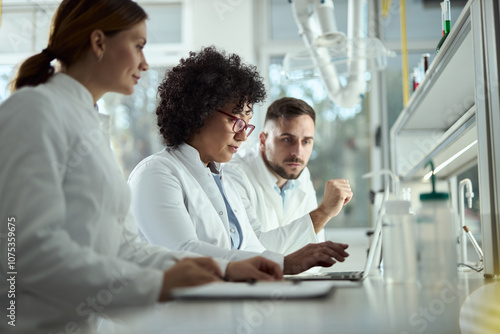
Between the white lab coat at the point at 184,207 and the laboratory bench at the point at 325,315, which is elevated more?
the white lab coat at the point at 184,207

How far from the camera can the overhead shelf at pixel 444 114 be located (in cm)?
158

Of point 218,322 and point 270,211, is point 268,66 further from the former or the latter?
point 218,322

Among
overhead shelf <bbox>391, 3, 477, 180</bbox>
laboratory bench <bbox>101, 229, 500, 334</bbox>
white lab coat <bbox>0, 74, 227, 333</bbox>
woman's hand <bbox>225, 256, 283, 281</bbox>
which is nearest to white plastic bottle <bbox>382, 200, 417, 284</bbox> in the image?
laboratory bench <bbox>101, 229, 500, 334</bbox>

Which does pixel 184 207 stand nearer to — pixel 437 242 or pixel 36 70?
pixel 36 70

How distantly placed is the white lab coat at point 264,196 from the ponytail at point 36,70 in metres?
1.25

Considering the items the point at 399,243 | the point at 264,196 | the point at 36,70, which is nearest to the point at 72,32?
the point at 36,70

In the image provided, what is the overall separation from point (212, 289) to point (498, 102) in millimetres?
863

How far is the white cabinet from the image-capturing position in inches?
49.6

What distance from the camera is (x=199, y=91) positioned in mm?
1812

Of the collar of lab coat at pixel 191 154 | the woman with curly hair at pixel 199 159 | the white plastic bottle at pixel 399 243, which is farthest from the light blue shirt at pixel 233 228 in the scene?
the white plastic bottle at pixel 399 243

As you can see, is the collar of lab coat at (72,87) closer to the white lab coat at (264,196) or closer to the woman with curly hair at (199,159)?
the woman with curly hair at (199,159)

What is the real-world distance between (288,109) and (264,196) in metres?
0.50

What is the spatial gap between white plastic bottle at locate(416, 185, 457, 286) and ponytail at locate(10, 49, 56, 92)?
84 cm

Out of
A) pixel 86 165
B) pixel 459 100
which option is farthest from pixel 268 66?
pixel 86 165
